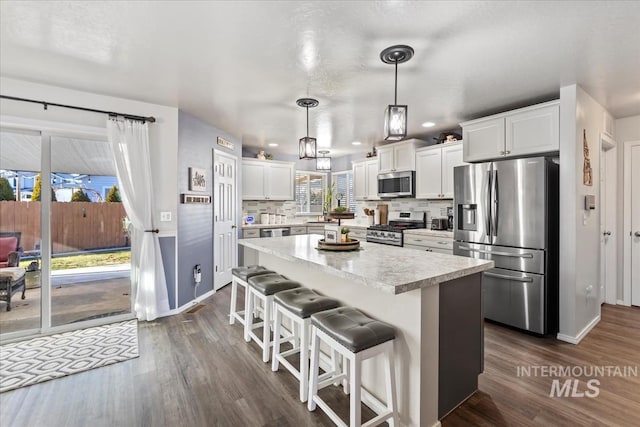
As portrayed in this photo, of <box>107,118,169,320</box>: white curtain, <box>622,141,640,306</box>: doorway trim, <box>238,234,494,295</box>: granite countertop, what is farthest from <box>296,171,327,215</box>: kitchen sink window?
<box>622,141,640,306</box>: doorway trim

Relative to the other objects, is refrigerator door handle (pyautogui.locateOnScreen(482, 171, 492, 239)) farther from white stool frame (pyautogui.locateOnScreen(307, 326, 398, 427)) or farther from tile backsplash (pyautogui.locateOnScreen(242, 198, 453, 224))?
white stool frame (pyautogui.locateOnScreen(307, 326, 398, 427))

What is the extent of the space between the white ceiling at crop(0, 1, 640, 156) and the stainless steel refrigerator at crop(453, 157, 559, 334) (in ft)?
2.74

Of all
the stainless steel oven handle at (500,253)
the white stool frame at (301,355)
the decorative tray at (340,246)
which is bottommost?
the white stool frame at (301,355)

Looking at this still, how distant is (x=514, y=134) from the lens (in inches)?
136

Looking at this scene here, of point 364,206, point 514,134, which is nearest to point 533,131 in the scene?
point 514,134

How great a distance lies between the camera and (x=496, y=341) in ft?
9.96

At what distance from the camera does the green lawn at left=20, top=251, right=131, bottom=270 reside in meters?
3.25

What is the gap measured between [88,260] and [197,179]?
5.09 feet

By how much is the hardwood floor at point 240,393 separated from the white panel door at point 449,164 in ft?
7.29

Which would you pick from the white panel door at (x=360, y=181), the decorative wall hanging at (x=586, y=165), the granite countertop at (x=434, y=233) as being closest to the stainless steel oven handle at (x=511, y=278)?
the granite countertop at (x=434, y=233)

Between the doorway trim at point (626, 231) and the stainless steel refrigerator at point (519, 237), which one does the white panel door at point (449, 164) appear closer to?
the stainless steel refrigerator at point (519, 237)

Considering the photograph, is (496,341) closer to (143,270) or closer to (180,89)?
(143,270)

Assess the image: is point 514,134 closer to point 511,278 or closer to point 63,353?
point 511,278

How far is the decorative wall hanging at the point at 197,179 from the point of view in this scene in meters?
4.07
